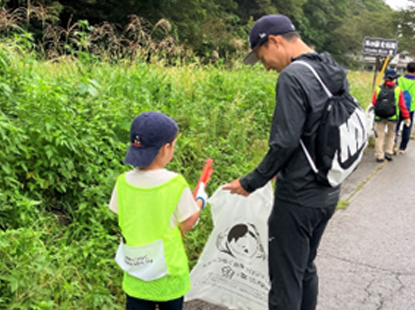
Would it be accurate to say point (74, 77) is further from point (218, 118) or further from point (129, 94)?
point (218, 118)

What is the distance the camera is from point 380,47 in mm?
11914

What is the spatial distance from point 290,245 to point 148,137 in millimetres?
1017

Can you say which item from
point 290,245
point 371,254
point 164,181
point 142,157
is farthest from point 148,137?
point 371,254

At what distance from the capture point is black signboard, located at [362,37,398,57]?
11.8m

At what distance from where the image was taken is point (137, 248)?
7.22ft

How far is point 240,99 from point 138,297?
15.9ft

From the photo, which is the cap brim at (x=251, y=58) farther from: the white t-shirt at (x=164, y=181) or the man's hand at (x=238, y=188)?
the white t-shirt at (x=164, y=181)

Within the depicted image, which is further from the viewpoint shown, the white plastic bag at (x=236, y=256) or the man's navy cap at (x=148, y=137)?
the white plastic bag at (x=236, y=256)

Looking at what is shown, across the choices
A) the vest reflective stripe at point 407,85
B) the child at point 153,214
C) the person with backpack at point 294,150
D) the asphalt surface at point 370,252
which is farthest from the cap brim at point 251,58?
the vest reflective stripe at point 407,85

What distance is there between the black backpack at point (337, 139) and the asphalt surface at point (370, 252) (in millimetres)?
1494

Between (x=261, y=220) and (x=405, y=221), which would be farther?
(x=405, y=221)

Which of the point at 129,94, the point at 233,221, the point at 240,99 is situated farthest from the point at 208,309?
the point at 240,99

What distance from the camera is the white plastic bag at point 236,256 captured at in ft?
9.55

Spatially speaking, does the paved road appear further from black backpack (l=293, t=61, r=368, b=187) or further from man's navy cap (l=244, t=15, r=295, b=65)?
man's navy cap (l=244, t=15, r=295, b=65)
